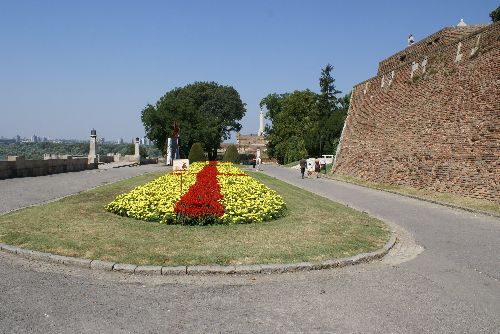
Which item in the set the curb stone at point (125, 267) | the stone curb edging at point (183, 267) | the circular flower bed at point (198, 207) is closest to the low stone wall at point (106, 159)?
the circular flower bed at point (198, 207)

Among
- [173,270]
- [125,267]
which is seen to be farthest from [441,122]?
[125,267]

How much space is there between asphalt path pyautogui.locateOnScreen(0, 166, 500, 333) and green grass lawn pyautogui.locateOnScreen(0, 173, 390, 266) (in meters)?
0.55

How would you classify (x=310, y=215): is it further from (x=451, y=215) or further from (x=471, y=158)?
(x=471, y=158)

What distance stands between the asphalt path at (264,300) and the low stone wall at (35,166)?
17.1 meters

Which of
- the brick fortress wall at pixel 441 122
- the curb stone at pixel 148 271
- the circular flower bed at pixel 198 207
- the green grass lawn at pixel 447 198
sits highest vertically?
the brick fortress wall at pixel 441 122

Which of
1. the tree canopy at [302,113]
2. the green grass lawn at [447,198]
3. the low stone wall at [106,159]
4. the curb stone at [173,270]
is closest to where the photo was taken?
the curb stone at [173,270]

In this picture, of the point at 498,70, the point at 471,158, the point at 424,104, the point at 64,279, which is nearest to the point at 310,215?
the point at 64,279

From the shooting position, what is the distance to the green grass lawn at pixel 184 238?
22.5 ft

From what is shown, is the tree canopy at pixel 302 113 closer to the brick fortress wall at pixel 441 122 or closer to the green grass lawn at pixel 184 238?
the brick fortress wall at pixel 441 122

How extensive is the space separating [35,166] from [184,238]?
2020 centimetres

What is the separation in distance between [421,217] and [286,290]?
27.3 ft

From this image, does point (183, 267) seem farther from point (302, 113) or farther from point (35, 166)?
point (302, 113)

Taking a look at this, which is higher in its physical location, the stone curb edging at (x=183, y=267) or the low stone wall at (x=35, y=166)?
the low stone wall at (x=35, y=166)

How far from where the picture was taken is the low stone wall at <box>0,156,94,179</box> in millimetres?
21623
